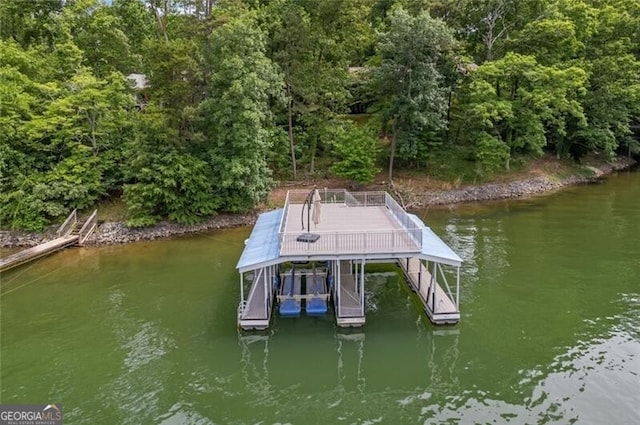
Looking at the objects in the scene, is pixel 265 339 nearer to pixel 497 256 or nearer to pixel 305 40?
pixel 497 256

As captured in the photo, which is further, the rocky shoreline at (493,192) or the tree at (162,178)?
the rocky shoreline at (493,192)

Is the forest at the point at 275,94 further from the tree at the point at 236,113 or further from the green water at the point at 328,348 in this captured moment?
the green water at the point at 328,348

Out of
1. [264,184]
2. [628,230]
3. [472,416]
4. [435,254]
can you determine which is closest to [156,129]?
[264,184]

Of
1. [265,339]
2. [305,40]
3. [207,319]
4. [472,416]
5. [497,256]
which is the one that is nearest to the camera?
[472,416]

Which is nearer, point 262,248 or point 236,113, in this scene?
point 262,248

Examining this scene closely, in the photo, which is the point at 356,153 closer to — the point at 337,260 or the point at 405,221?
the point at 405,221

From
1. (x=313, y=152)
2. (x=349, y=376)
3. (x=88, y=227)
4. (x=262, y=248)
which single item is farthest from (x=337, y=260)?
(x=313, y=152)

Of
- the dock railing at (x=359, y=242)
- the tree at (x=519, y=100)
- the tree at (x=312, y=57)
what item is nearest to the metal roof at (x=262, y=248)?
the dock railing at (x=359, y=242)
